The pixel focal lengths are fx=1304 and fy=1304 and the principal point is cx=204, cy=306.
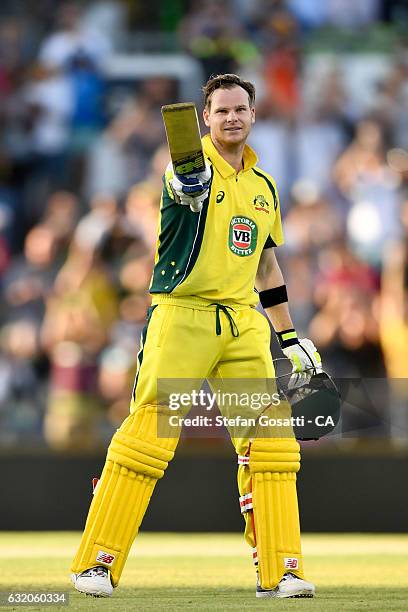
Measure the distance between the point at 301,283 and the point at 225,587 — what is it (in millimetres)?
4578

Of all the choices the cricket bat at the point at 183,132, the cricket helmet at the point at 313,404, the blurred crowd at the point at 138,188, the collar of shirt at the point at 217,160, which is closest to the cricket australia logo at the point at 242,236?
the collar of shirt at the point at 217,160

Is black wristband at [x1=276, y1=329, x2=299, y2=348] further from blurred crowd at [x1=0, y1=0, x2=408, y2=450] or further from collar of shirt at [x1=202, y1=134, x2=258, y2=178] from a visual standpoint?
blurred crowd at [x1=0, y1=0, x2=408, y2=450]

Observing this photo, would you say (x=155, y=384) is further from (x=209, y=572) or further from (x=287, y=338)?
(x=209, y=572)

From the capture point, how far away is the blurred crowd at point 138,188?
954 cm

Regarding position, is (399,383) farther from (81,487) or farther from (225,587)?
(225,587)

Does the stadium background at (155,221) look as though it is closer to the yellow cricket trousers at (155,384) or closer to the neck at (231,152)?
the yellow cricket trousers at (155,384)

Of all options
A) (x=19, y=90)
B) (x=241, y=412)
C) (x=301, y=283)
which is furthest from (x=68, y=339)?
(x=241, y=412)

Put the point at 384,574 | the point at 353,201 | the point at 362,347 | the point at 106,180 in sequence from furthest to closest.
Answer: the point at 106,180 < the point at 353,201 < the point at 362,347 < the point at 384,574

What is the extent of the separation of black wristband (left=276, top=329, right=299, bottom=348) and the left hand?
0.06 feet

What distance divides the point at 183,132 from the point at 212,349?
94 centimetres

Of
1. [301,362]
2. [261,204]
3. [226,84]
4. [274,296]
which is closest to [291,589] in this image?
[301,362]

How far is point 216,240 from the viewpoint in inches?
210

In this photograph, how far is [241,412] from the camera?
540 cm

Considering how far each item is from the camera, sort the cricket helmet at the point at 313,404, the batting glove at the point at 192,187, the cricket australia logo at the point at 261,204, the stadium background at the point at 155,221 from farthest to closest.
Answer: the stadium background at the point at 155,221 → the cricket helmet at the point at 313,404 → the cricket australia logo at the point at 261,204 → the batting glove at the point at 192,187
